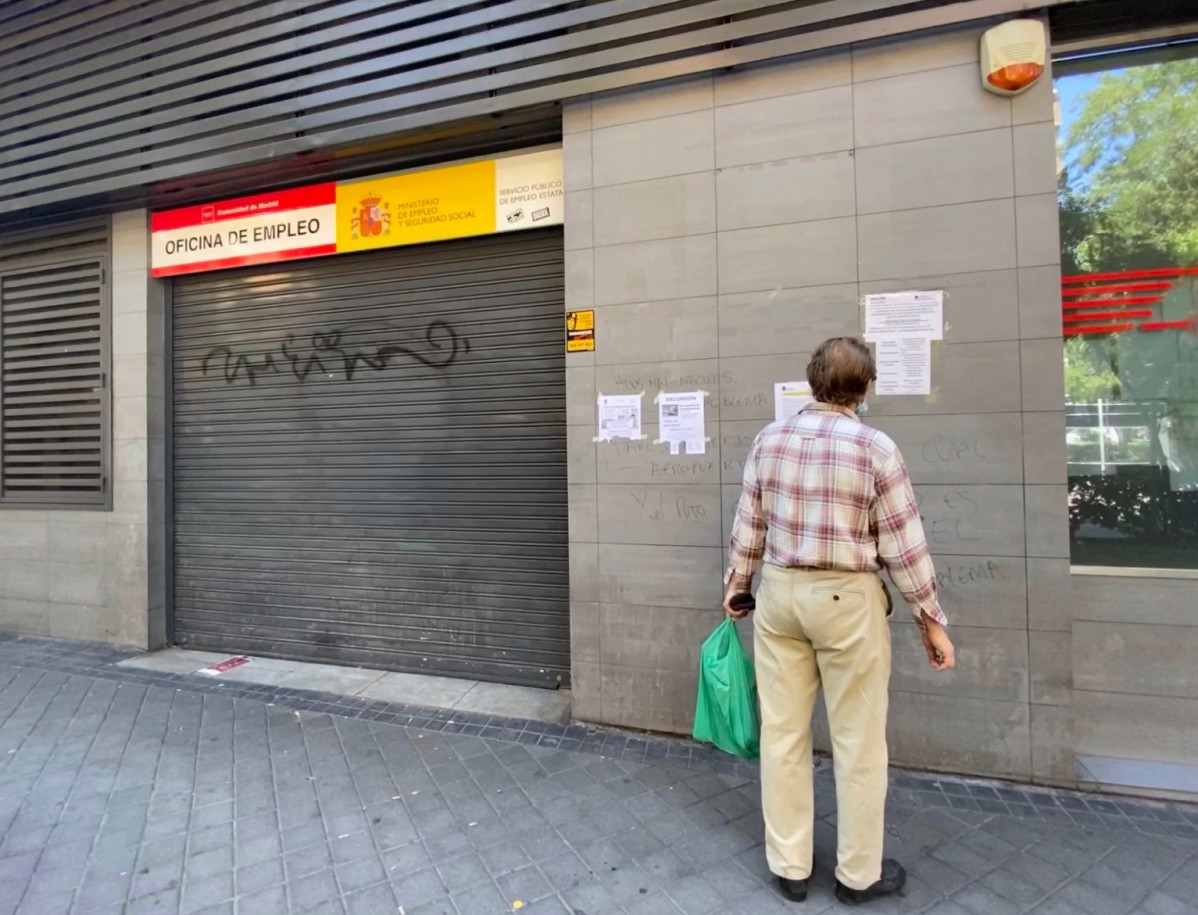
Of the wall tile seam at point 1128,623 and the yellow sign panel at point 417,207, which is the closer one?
the wall tile seam at point 1128,623

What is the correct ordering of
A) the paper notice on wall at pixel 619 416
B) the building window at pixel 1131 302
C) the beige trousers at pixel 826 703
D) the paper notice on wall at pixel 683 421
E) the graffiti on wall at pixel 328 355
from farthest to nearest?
the graffiti on wall at pixel 328 355
the paper notice on wall at pixel 619 416
the paper notice on wall at pixel 683 421
the building window at pixel 1131 302
the beige trousers at pixel 826 703

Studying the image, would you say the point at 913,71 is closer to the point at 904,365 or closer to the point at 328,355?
the point at 904,365

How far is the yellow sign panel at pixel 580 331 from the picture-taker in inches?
158

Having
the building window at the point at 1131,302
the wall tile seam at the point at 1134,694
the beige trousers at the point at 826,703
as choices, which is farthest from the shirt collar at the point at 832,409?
the wall tile seam at the point at 1134,694

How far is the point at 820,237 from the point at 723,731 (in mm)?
2695

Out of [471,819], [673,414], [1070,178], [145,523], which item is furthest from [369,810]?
[1070,178]

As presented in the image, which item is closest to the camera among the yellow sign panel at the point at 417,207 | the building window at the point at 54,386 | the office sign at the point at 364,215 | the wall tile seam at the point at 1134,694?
the wall tile seam at the point at 1134,694

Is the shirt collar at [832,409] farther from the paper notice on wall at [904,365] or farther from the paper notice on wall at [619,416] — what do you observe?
the paper notice on wall at [619,416]

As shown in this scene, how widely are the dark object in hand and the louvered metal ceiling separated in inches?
120

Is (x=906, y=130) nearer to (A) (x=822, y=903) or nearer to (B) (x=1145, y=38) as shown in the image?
(B) (x=1145, y=38)

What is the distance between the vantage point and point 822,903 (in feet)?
7.81

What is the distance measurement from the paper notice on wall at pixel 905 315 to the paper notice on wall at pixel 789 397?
17.2 inches

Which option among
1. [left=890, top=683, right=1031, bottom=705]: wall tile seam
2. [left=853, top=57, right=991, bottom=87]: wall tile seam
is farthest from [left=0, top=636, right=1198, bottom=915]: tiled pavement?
[left=853, top=57, right=991, bottom=87]: wall tile seam

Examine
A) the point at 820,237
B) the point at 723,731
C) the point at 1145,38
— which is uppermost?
the point at 1145,38
